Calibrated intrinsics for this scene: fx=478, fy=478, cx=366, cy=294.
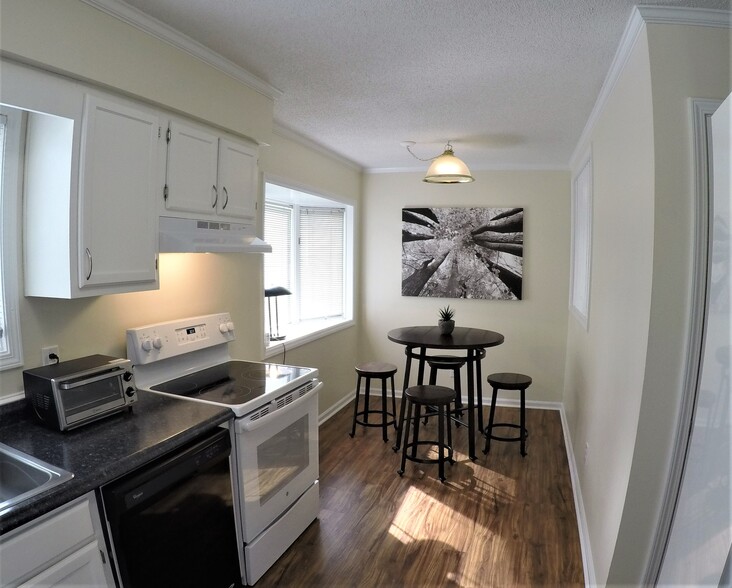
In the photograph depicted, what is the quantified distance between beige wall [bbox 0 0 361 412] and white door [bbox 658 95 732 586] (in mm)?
2060

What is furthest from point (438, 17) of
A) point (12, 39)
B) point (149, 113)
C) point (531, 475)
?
point (531, 475)

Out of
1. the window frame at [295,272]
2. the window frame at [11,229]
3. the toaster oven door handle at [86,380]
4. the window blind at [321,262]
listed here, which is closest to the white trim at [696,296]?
the toaster oven door handle at [86,380]

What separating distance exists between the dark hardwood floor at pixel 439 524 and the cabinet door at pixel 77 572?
96 cm

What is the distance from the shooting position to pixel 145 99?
1991 millimetres

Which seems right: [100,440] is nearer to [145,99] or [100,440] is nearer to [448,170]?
[145,99]

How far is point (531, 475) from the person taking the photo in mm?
3334

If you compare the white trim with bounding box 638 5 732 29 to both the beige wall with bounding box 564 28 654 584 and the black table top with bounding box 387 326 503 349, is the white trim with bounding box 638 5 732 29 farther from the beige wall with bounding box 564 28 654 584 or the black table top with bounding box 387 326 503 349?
the black table top with bounding box 387 326 503 349

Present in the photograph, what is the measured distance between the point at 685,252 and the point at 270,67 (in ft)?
6.62

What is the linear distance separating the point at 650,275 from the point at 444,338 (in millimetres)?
2096

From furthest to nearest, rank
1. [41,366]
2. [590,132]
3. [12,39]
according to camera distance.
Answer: [590,132] → [41,366] → [12,39]

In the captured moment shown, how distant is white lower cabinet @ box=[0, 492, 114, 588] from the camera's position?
1228 millimetres

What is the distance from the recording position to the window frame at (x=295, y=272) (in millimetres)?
3543

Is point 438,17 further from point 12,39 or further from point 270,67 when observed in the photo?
point 12,39

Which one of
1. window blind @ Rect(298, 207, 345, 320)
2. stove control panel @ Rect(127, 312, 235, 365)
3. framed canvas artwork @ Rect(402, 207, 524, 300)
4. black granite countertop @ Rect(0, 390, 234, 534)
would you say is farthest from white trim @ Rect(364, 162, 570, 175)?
black granite countertop @ Rect(0, 390, 234, 534)
